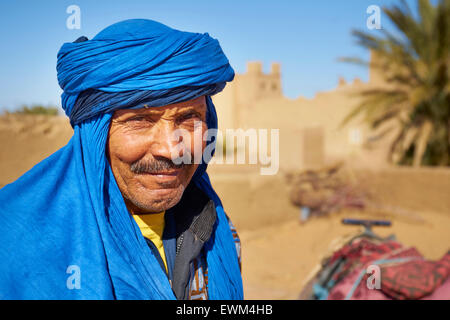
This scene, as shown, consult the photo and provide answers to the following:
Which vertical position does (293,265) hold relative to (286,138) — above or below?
below

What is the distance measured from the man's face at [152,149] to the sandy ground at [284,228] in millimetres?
3457

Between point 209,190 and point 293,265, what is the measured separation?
5.05 metres

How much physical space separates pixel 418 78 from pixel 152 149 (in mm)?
8704

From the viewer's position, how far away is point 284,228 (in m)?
7.90

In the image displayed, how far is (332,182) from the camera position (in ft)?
27.6

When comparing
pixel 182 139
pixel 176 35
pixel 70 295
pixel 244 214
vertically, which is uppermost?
pixel 176 35

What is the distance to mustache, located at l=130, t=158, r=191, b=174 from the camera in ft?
3.70

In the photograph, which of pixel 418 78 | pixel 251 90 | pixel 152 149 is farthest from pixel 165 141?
pixel 251 90

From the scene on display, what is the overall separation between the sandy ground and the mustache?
349cm

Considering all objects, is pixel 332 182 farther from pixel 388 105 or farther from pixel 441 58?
pixel 441 58

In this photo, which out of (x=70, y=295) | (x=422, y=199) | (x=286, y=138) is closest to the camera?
(x=70, y=295)

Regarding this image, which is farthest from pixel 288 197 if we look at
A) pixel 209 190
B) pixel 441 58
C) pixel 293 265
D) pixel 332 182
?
pixel 209 190

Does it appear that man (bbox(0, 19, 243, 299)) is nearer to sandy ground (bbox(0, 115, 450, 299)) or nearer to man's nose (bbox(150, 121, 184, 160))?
man's nose (bbox(150, 121, 184, 160))

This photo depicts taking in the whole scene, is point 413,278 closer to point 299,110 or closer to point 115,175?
point 115,175
